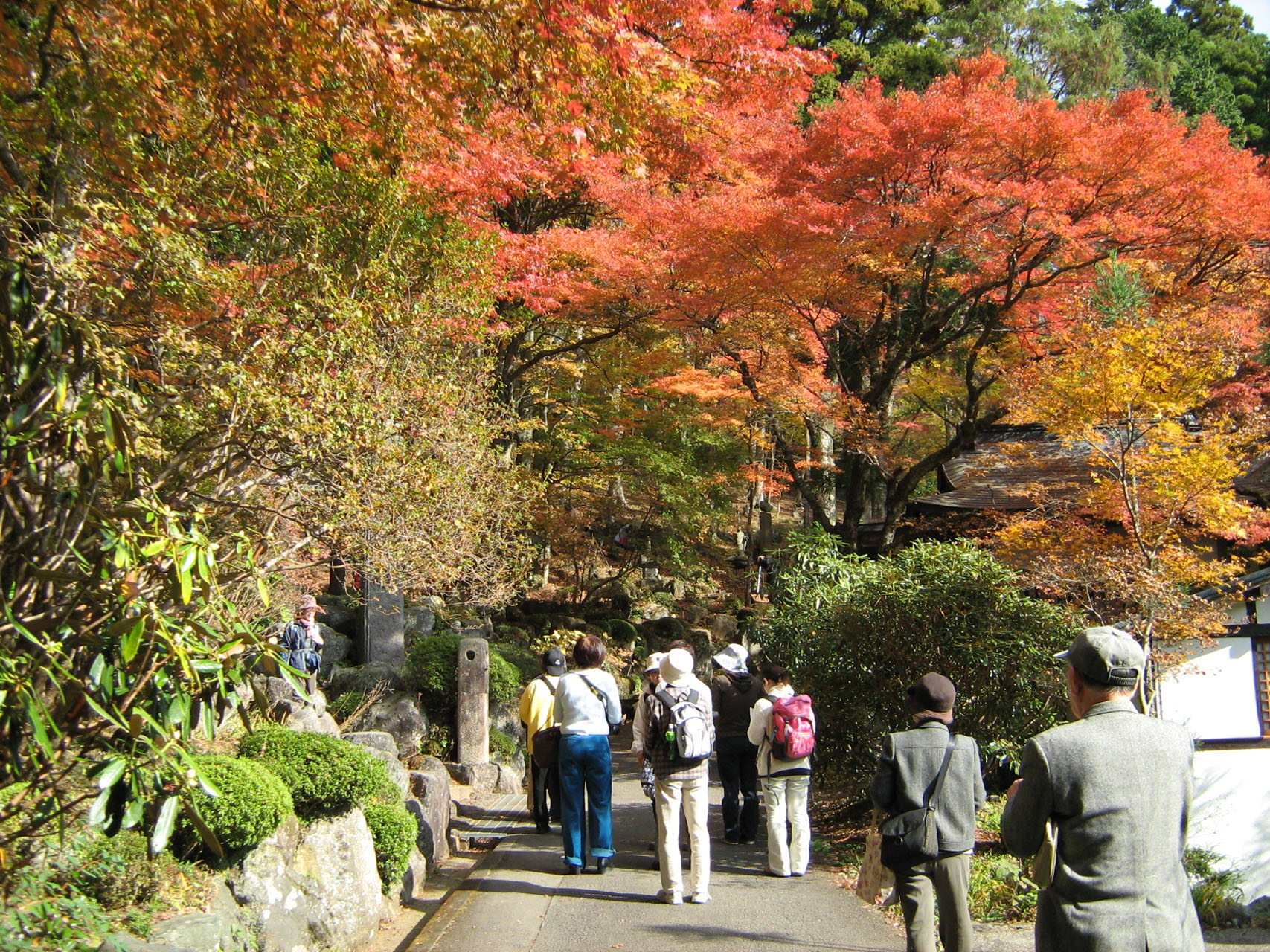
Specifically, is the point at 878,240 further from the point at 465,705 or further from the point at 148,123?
the point at 148,123

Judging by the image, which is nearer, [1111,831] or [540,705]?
[1111,831]

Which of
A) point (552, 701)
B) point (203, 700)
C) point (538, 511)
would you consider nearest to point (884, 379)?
point (538, 511)

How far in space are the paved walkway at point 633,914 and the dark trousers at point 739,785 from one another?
0.58 m

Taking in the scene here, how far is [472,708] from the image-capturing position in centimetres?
Answer: 1068

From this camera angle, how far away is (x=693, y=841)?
588 centimetres

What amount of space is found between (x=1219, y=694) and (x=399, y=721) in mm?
8826

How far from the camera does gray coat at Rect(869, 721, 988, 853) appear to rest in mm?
4055

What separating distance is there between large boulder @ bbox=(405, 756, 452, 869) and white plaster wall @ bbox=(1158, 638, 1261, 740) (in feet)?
23.3

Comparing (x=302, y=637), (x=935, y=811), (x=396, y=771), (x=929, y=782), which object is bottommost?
(x=396, y=771)

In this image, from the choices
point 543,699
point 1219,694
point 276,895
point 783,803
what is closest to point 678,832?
point 783,803

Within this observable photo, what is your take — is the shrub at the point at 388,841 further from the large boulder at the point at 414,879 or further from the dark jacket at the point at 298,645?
the dark jacket at the point at 298,645

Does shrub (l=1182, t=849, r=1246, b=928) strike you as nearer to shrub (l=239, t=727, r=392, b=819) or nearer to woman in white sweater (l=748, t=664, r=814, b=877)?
woman in white sweater (l=748, t=664, r=814, b=877)

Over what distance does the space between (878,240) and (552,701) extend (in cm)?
808

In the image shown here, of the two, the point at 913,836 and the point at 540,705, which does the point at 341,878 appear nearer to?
the point at 540,705
